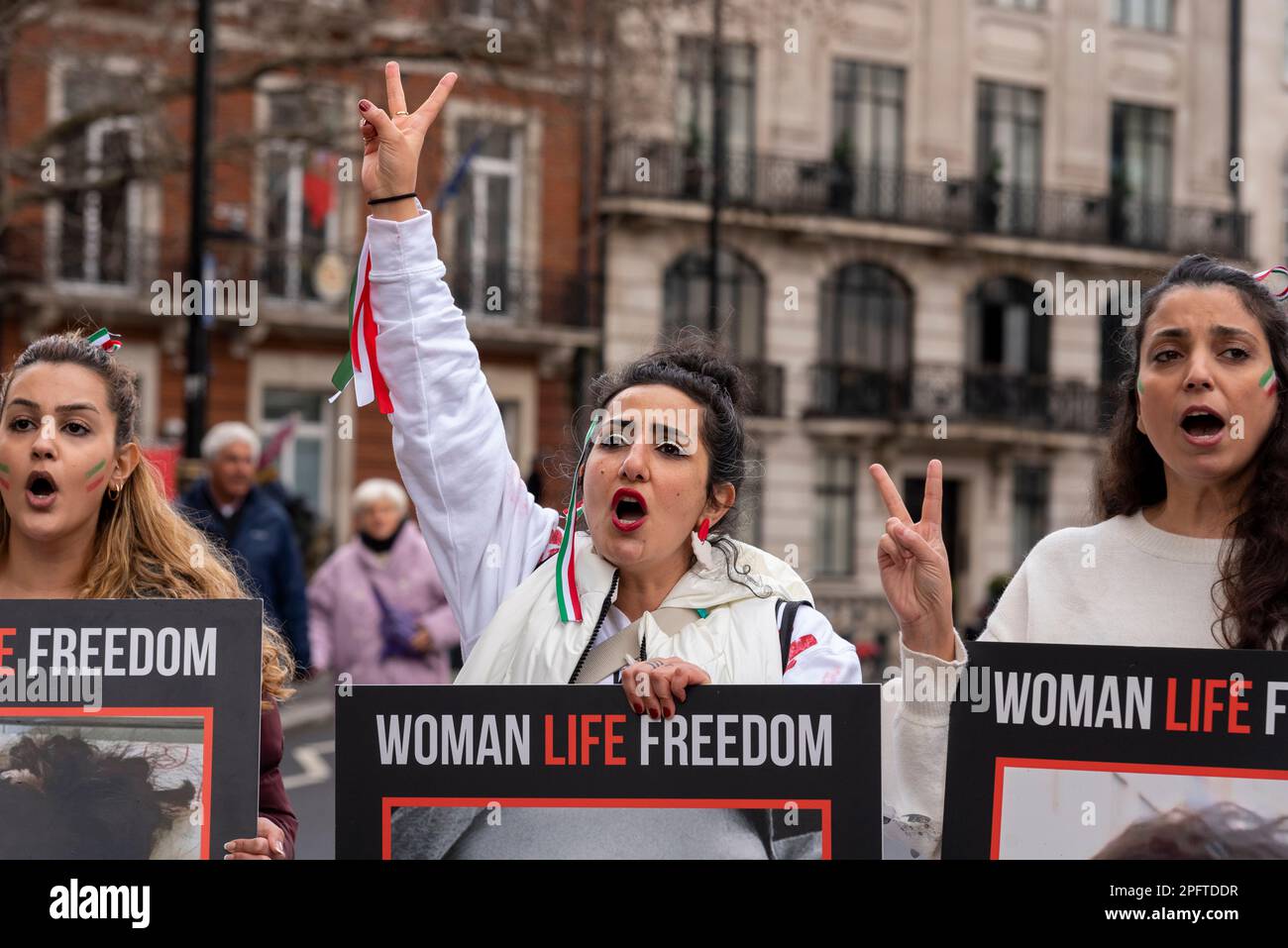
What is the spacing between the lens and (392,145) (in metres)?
3.13

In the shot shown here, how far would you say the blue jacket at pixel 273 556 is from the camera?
817 centimetres

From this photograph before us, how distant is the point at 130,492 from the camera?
3.33 m

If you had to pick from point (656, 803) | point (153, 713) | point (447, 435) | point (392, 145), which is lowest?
point (656, 803)

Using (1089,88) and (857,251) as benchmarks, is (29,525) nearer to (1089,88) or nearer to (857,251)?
(857,251)

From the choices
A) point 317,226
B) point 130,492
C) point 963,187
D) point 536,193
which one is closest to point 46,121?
point 317,226

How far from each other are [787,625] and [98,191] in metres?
19.0

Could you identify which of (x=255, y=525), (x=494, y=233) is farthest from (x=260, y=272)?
(x=255, y=525)

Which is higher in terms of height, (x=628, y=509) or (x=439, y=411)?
(x=439, y=411)

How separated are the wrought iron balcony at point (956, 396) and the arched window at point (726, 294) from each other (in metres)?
1.35

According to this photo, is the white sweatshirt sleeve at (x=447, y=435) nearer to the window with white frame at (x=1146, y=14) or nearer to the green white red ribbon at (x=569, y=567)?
the green white red ribbon at (x=569, y=567)

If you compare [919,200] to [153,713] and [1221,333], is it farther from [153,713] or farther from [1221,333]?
[153,713]

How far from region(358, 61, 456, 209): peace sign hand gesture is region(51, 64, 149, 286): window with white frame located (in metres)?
12.7
